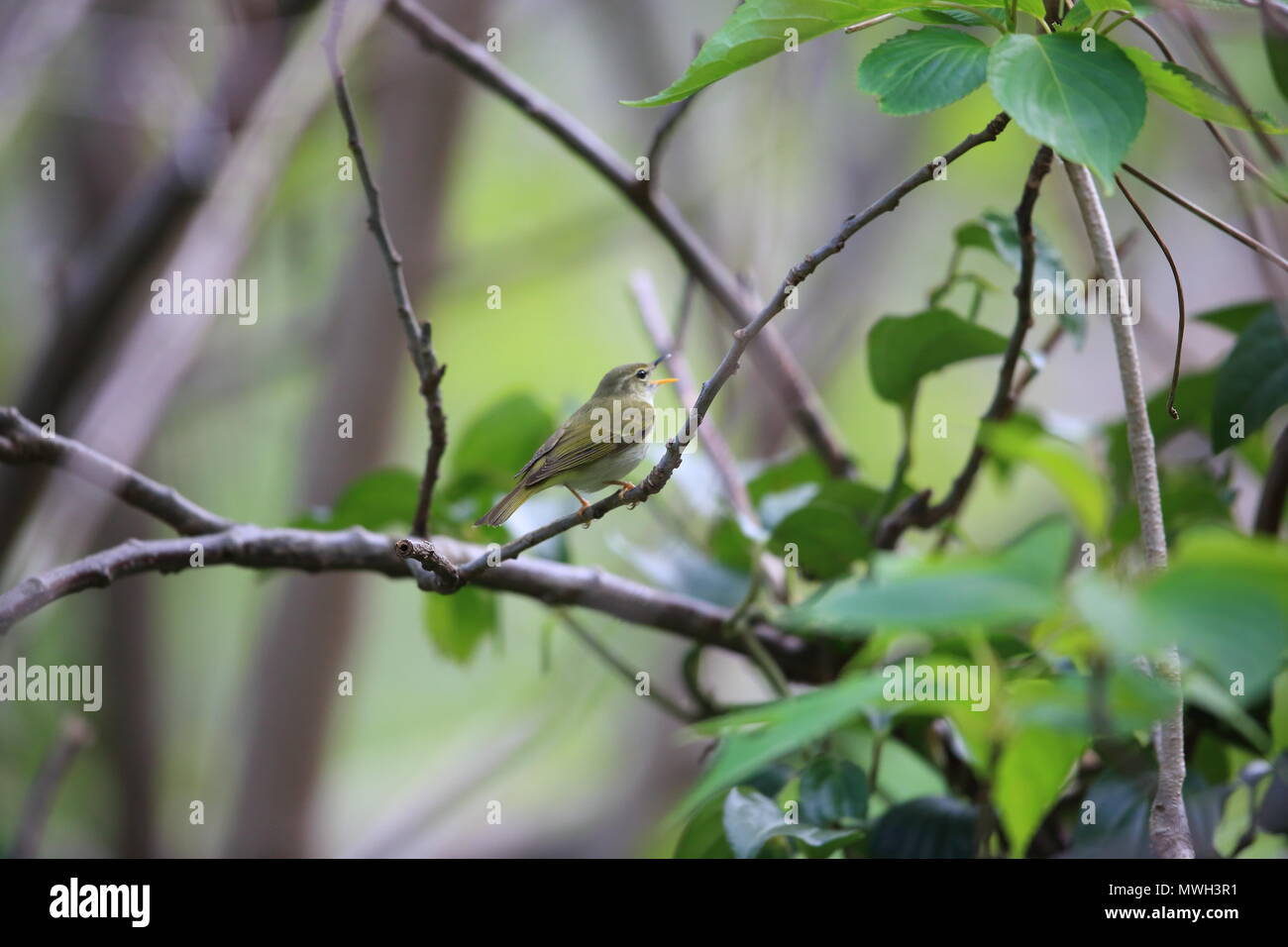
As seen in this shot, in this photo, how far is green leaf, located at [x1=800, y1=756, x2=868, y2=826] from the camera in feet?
5.37

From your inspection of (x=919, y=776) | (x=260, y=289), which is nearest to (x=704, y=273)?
(x=919, y=776)

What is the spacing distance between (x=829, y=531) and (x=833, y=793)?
0.48 meters

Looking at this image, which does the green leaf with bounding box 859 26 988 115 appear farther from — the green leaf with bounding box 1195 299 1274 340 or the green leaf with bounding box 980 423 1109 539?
the green leaf with bounding box 1195 299 1274 340

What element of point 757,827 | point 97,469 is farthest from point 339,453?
point 757,827

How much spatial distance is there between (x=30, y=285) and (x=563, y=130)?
17.1ft

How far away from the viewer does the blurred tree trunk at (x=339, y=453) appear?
4461 millimetres

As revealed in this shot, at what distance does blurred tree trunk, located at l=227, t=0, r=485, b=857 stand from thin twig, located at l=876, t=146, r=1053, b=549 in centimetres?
291

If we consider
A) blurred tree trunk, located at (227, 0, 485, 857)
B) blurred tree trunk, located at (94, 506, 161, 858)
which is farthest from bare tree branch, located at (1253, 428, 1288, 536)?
blurred tree trunk, located at (94, 506, 161, 858)

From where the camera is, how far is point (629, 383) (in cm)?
327

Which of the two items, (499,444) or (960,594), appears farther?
(499,444)

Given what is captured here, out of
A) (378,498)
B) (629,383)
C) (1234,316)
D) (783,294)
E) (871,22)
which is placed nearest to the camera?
(783,294)

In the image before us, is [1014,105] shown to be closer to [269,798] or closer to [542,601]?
[542,601]

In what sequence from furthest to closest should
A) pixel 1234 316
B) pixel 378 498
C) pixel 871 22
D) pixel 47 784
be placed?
pixel 47 784 < pixel 378 498 < pixel 1234 316 < pixel 871 22

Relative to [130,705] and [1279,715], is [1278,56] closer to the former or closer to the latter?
[1279,715]
